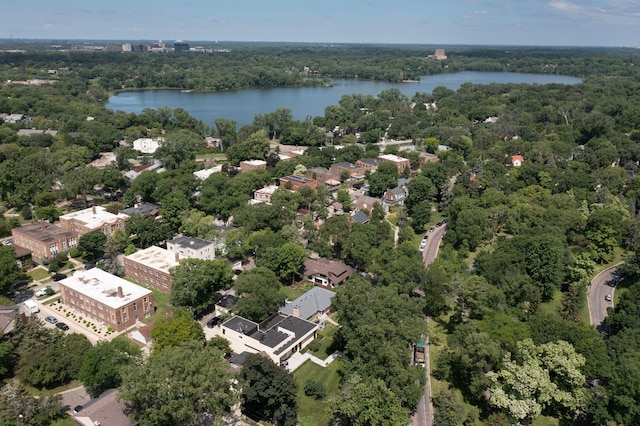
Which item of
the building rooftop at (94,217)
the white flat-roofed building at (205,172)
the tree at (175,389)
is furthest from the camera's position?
the white flat-roofed building at (205,172)

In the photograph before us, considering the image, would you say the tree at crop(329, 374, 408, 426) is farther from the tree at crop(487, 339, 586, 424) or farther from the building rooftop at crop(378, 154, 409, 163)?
the building rooftop at crop(378, 154, 409, 163)

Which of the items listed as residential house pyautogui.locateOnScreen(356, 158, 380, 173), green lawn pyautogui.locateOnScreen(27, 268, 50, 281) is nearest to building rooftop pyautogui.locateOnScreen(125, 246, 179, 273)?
green lawn pyautogui.locateOnScreen(27, 268, 50, 281)

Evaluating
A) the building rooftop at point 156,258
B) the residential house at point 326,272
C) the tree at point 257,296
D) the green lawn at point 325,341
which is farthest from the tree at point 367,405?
the building rooftop at point 156,258

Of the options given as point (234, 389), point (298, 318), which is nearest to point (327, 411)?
point (234, 389)

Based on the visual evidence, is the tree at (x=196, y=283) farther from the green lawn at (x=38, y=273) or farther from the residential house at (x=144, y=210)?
the residential house at (x=144, y=210)

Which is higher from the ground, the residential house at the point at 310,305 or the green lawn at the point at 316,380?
the residential house at the point at 310,305

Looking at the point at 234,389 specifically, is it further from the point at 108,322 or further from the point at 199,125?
the point at 199,125
